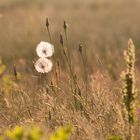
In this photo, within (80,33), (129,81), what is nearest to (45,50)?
(129,81)

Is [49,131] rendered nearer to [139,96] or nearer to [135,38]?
[139,96]

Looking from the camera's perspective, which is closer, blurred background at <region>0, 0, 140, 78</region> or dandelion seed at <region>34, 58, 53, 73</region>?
dandelion seed at <region>34, 58, 53, 73</region>

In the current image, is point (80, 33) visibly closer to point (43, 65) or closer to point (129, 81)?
point (43, 65)

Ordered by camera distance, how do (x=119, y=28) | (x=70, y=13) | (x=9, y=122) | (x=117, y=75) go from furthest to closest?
(x=70, y=13), (x=119, y=28), (x=117, y=75), (x=9, y=122)

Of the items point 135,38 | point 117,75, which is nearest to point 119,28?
point 135,38

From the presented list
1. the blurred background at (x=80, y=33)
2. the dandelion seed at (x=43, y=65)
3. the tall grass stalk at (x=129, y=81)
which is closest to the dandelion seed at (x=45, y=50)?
the dandelion seed at (x=43, y=65)

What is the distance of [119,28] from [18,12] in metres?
4.62

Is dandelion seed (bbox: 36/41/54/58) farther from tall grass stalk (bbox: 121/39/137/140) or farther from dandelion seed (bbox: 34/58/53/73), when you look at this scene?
tall grass stalk (bbox: 121/39/137/140)

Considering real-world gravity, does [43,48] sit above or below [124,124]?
above

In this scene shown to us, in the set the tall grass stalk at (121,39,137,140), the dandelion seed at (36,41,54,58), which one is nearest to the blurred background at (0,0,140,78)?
the dandelion seed at (36,41,54,58)

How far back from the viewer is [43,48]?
174 inches

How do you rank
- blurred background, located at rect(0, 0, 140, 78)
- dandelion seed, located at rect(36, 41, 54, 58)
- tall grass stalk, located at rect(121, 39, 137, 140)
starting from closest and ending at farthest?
tall grass stalk, located at rect(121, 39, 137, 140) → dandelion seed, located at rect(36, 41, 54, 58) → blurred background, located at rect(0, 0, 140, 78)

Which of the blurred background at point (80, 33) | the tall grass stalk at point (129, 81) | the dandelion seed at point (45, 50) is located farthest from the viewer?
the blurred background at point (80, 33)

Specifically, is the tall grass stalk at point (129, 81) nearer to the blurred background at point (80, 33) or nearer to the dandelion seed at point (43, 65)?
the dandelion seed at point (43, 65)
